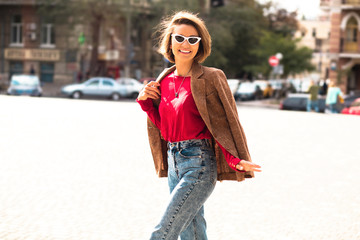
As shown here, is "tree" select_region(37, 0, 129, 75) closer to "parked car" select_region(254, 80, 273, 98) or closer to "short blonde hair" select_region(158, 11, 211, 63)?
"parked car" select_region(254, 80, 273, 98)

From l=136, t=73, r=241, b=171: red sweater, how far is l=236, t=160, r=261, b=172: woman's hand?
0.10 feet

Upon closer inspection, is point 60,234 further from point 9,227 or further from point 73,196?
point 73,196

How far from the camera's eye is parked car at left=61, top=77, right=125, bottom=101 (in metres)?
40.6

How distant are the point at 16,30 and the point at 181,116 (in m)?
51.0

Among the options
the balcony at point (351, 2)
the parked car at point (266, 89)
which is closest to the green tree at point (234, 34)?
the parked car at point (266, 89)

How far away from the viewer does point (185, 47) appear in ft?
13.1

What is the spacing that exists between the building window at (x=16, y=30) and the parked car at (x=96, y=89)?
44.4 ft

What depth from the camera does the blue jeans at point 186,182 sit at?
377cm

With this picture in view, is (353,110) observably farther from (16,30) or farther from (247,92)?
(16,30)

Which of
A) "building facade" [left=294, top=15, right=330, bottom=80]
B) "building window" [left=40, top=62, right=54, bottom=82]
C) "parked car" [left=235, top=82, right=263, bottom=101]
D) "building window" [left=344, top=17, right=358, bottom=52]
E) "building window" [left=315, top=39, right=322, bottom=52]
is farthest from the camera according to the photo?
"building window" [left=315, top=39, right=322, bottom=52]

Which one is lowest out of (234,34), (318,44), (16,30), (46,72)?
(46,72)

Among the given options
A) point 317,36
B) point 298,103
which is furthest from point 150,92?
point 317,36

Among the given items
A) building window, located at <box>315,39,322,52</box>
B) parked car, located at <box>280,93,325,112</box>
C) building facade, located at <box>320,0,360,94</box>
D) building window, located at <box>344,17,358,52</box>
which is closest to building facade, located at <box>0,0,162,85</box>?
building facade, located at <box>320,0,360,94</box>

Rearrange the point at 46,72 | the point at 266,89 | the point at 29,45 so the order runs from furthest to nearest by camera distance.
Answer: the point at 46,72, the point at 29,45, the point at 266,89
